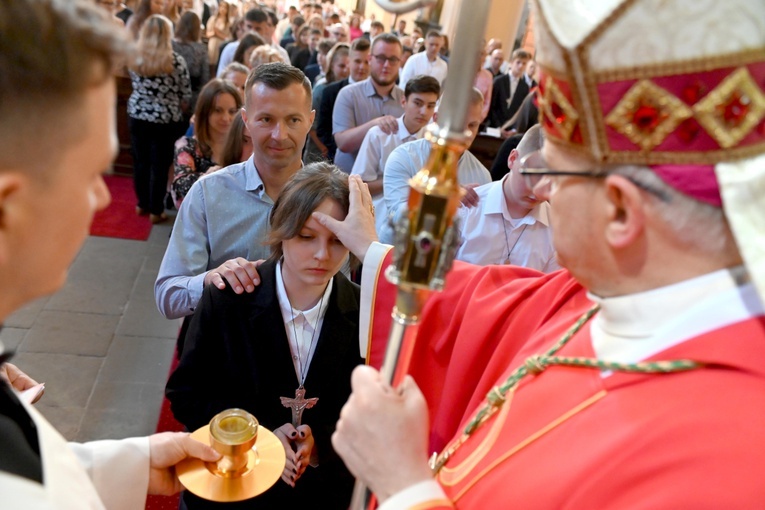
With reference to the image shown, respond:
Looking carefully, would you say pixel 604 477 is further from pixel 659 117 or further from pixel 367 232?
pixel 367 232

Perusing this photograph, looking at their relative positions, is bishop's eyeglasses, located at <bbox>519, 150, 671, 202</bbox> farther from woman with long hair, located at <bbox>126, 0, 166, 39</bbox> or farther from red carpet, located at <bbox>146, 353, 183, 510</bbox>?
woman with long hair, located at <bbox>126, 0, 166, 39</bbox>

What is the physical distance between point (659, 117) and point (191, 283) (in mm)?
1820

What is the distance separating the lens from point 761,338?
1.05 meters

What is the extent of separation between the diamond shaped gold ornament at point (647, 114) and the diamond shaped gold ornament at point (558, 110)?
65mm

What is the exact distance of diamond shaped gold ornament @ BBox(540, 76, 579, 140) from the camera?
3.44 ft

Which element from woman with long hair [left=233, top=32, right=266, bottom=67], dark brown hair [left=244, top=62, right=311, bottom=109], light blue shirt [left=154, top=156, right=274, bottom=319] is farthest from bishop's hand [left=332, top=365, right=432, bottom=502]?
woman with long hair [left=233, top=32, right=266, bottom=67]

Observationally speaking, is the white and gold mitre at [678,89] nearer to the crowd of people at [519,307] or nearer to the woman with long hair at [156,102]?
the crowd of people at [519,307]

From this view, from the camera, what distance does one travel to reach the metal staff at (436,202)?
0.81 meters

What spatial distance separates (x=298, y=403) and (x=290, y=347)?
189 mm

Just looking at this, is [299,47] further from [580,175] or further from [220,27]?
[580,175]

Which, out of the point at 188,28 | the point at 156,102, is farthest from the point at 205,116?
the point at 188,28

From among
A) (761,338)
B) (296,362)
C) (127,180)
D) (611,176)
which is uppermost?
(611,176)

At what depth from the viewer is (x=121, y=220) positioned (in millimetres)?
5852

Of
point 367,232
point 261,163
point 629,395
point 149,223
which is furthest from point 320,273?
point 149,223
